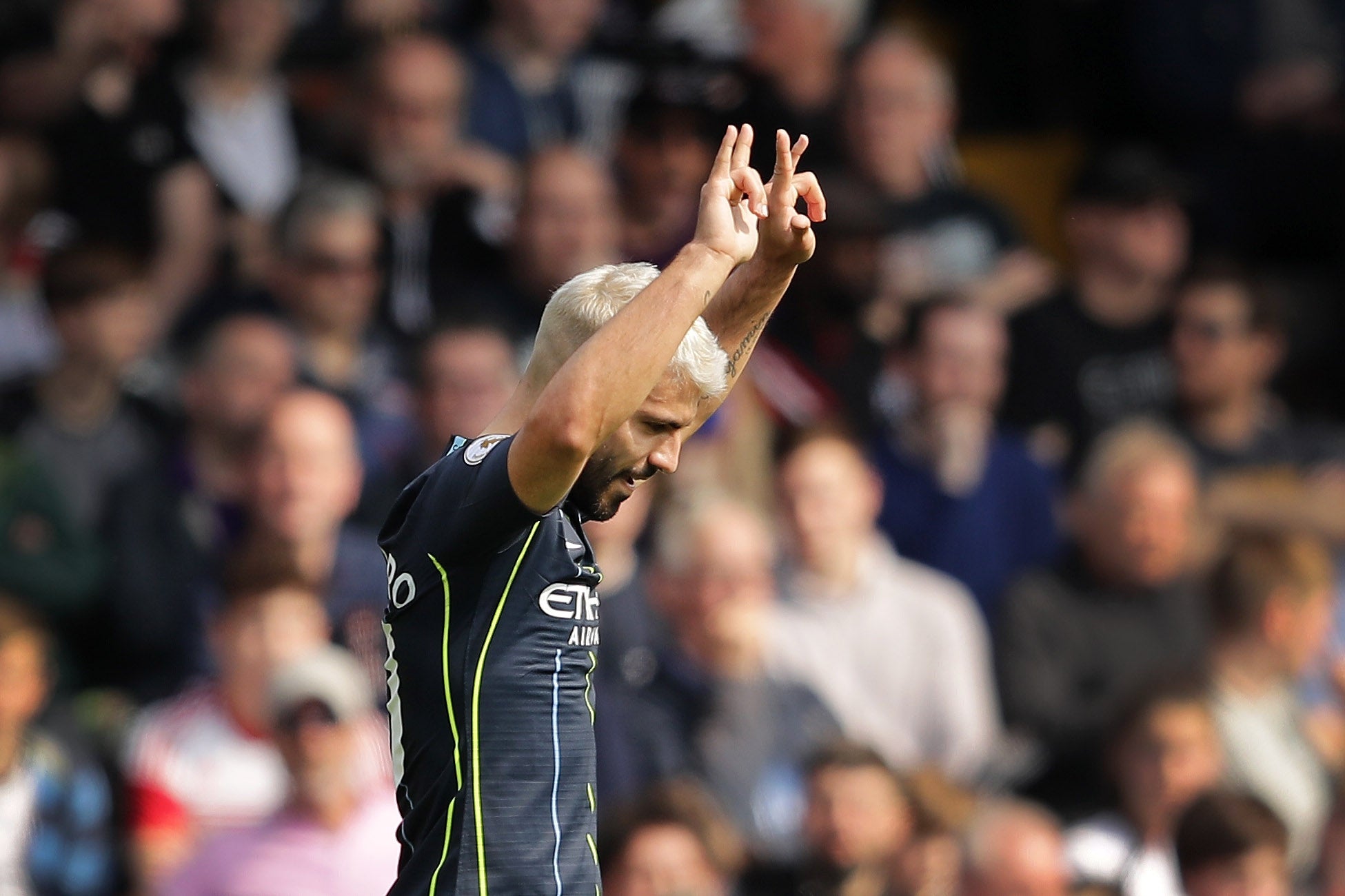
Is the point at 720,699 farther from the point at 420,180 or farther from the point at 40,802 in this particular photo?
the point at 420,180

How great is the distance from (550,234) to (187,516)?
1833 millimetres

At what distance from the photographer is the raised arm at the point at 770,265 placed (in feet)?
11.7

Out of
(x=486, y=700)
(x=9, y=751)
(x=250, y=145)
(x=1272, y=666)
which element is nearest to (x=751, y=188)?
(x=486, y=700)

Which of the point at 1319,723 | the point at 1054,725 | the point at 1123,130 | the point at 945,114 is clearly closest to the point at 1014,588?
the point at 1054,725

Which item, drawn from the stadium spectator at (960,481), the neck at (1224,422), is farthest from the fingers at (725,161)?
the neck at (1224,422)

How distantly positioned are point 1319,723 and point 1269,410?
5.89 feet

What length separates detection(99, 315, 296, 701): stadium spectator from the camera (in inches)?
265

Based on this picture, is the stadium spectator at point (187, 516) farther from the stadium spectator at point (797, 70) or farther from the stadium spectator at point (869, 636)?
the stadium spectator at point (797, 70)

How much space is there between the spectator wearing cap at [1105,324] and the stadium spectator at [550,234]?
1907 millimetres

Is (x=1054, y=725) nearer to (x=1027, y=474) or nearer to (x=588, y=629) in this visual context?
(x=1027, y=474)

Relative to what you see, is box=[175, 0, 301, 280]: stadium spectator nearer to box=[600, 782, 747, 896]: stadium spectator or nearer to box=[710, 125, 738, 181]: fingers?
box=[600, 782, 747, 896]: stadium spectator

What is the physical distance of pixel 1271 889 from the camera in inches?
256

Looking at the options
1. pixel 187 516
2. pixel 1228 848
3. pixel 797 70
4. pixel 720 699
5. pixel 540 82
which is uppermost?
pixel 797 70

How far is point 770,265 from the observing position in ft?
12.7
